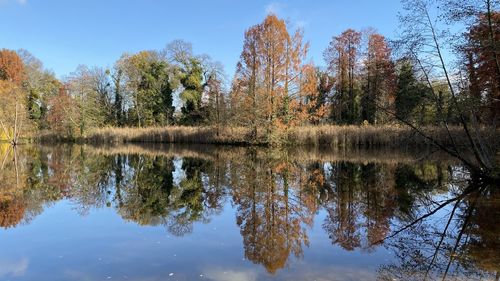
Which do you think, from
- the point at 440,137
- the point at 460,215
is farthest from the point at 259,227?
the point at 440,137

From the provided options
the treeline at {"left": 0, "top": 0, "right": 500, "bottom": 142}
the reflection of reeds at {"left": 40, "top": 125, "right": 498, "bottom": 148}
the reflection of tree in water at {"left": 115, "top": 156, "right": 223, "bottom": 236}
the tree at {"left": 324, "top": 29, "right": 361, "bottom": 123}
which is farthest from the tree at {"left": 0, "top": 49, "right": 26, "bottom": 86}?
the reflection of tree in water at {"left": 115, "top": 156, "right": 223, "bottom": 236}

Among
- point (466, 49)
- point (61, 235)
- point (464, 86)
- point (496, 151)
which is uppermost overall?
point (466, 49)

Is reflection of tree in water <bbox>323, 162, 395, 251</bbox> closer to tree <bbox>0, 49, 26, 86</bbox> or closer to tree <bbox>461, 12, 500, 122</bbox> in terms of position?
tree <bbox>461, 12, 500, 122</bbox>

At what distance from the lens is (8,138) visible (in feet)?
135

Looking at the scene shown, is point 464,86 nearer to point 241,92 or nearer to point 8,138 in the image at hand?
point 241,92

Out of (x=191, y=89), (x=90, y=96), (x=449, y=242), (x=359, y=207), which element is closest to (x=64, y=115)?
(x=90, y=96)

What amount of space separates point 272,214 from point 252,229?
1.00 meters

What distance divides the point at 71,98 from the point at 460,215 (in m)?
45.8

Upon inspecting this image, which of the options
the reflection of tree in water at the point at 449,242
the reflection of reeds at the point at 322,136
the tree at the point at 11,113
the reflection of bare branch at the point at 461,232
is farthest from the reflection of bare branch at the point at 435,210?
the tree at the point at 11,113

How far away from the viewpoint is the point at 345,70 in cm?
3703

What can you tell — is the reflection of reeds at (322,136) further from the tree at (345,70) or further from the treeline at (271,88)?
the tree at (345,70)

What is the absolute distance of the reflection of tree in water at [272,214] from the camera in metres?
5.34

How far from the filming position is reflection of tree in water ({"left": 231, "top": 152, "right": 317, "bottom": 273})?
5.34 m

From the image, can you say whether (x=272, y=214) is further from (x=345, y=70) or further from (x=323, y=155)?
(x=345, y=70)
